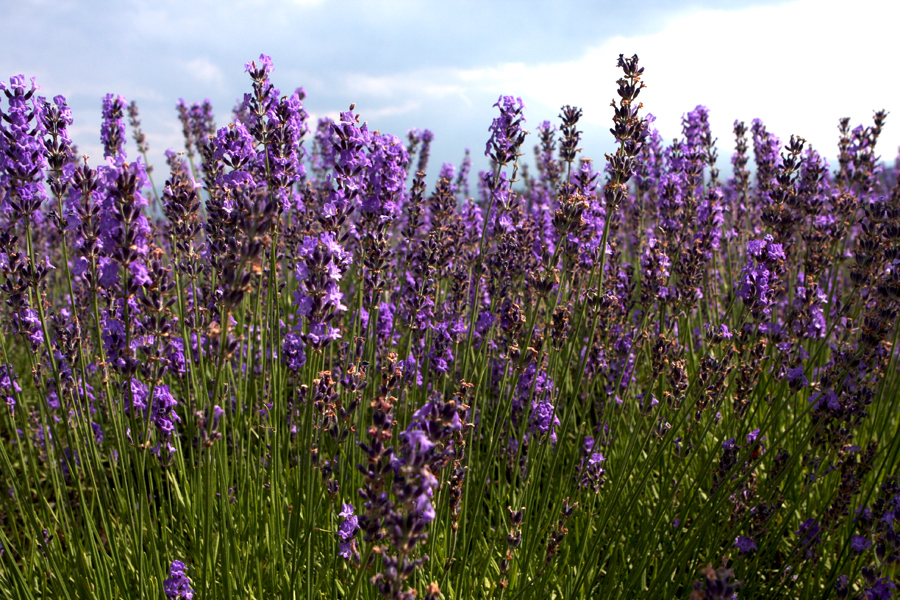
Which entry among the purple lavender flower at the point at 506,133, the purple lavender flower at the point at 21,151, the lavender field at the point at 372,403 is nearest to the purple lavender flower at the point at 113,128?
the lavender field at the point at 372,403

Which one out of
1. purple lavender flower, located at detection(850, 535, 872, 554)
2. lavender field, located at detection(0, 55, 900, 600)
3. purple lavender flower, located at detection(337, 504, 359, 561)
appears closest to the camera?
lavender field, located at detection(0, 55, 900, 600)

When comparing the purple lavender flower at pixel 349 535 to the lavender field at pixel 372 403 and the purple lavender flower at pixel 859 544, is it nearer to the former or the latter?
the lavender field at pixel 372 403

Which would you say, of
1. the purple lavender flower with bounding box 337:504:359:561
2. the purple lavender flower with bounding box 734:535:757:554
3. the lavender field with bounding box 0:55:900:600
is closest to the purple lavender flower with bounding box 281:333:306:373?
the lavender field with bounding box 0:55:900:600

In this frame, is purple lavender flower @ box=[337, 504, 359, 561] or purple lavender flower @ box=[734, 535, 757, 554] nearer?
purple lavender flower @ box=[337, 504, 359, 561]

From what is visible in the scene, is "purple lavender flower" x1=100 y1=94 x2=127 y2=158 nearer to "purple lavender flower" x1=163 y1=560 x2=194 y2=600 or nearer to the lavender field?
the lavender field

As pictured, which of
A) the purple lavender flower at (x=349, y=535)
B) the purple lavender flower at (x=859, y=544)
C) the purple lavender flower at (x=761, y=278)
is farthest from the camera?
the purple lavender flower at (x=761, y=278)

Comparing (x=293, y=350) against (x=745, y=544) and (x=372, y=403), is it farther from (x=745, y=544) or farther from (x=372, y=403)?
(x=745, y=544)

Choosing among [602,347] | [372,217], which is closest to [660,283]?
[602,347]

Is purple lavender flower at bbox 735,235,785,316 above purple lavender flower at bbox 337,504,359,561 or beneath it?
above

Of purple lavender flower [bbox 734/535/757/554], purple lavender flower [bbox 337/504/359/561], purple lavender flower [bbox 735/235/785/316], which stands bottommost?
purple lavender flower [bbox 734/535/757/554]

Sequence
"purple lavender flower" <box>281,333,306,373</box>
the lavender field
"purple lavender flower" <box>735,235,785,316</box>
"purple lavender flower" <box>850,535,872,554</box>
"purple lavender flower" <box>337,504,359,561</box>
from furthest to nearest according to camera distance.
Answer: "purple lavender flower" <box>281,333,306,373</box>
"purple lavender flower" <box>735,235,785,316</box>
"purple lavender flower" <box>850,535,872,554</box>
"purple lavender flower" <box>337,504,359,561</box>
the lavender field

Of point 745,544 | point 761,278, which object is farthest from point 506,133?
point 745,544

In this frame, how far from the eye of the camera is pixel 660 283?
11.0ft

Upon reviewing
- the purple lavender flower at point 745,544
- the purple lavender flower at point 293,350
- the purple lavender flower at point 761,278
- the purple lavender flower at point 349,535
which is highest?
the purple lavender flower at point 761,278
